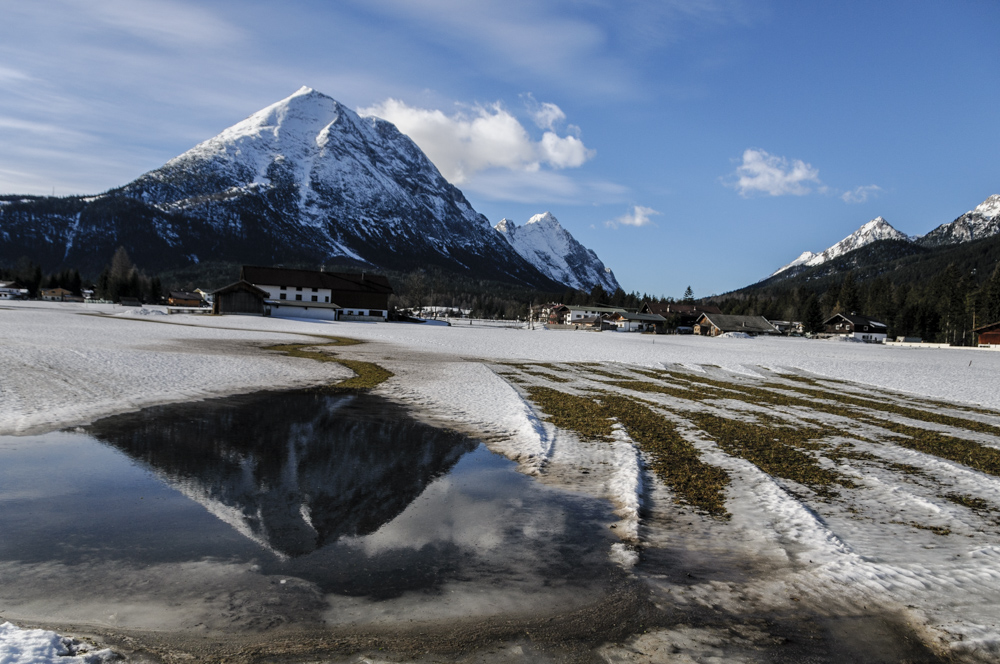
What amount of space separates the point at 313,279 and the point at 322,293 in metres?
3.97

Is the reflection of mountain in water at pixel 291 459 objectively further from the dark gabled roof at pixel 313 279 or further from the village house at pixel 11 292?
the village house at pixel 11 292

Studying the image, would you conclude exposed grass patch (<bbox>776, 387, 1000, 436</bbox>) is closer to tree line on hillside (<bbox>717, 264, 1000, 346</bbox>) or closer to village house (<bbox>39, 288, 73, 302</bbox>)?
tree line on hillside (<bbox>717, 264, 1000, 346</bbox>)

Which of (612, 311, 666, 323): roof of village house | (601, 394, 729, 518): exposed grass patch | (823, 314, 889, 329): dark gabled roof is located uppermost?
(823, 314, 889, 329): dark gabled roof

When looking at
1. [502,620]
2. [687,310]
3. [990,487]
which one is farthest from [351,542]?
[687,310]

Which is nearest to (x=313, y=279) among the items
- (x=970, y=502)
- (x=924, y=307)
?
(x=970, y=502)

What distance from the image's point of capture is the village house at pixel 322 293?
108875 mm

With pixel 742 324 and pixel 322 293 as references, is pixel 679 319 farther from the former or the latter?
pixel 322 293

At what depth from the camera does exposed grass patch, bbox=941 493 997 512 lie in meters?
9.95

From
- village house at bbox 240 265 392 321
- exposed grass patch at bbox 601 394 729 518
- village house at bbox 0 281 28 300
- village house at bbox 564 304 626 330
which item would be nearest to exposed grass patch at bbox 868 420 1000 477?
exposed grass patch at bbox 601 394 729 518

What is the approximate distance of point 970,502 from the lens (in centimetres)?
1027

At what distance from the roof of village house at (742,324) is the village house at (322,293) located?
98647 mm

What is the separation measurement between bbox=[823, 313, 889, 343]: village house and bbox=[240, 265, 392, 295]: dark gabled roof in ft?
393

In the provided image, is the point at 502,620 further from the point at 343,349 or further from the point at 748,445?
the point at 343,349

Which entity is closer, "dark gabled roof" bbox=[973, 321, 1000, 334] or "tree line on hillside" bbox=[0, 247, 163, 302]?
"dark gabled roof" bbox=[973, 321, 1000, 334]
